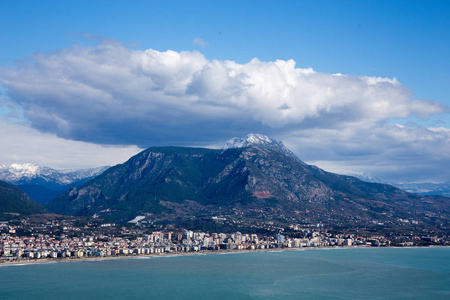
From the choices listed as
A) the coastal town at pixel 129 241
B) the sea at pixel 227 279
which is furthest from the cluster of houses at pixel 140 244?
the sea at pixel 227 279

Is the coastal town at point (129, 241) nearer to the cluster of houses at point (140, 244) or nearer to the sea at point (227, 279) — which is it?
the cluster of houses at point (140, 244)

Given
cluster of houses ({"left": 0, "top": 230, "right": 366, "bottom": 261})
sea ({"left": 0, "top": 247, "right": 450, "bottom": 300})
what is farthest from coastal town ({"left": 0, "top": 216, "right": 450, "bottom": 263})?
sea ({"left": 0, "top": 247, "right": 450, "bottom": 300})

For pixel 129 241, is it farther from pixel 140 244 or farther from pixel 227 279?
pixel 227 279

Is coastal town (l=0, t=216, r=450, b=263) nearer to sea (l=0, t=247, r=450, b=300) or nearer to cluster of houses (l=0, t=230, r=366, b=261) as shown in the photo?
→ cluster of houses (l=0, t=230, r=366, b=261)

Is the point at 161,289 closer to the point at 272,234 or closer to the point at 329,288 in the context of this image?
the point at 329,288

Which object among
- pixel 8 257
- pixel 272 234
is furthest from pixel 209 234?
pixel 8 257
